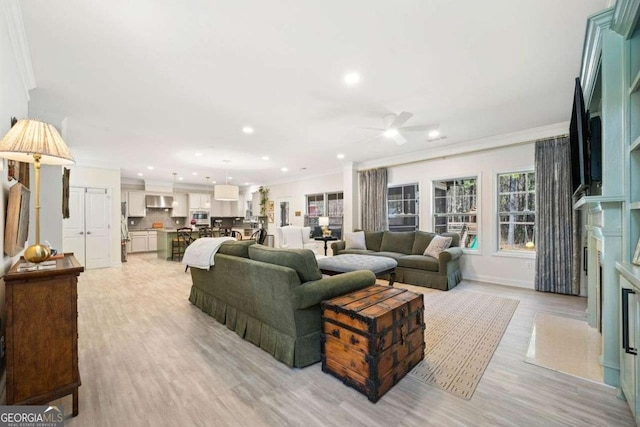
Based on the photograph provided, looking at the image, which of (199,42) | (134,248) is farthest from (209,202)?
(199,42)

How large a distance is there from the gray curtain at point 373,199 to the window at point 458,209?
119 cm

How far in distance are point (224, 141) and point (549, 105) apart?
5.18 m

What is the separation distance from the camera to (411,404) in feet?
6.18

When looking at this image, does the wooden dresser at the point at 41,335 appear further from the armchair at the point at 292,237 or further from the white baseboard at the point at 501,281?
the white baseboard at the point at 501,281

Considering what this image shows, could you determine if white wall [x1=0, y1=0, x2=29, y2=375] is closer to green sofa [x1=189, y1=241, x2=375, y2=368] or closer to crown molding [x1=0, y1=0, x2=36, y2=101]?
crown molding [x1=0, y1=0, x2=36, y2=101]

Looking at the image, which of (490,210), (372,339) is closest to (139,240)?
(372,339)

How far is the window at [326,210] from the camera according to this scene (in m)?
8.50

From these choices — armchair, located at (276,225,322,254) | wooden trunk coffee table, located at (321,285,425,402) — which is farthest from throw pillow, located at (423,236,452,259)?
armchair, located at (276,225,322,254)

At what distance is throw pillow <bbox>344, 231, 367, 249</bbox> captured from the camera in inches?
257

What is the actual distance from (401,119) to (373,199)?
3.49m

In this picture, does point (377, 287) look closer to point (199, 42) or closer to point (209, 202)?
point (199, 42)

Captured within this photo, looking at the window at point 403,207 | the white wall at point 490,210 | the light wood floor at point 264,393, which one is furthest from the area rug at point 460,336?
the window at point 403,207

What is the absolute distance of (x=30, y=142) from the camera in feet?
6.03

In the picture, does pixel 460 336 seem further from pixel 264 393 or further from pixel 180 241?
pixel 180 241
